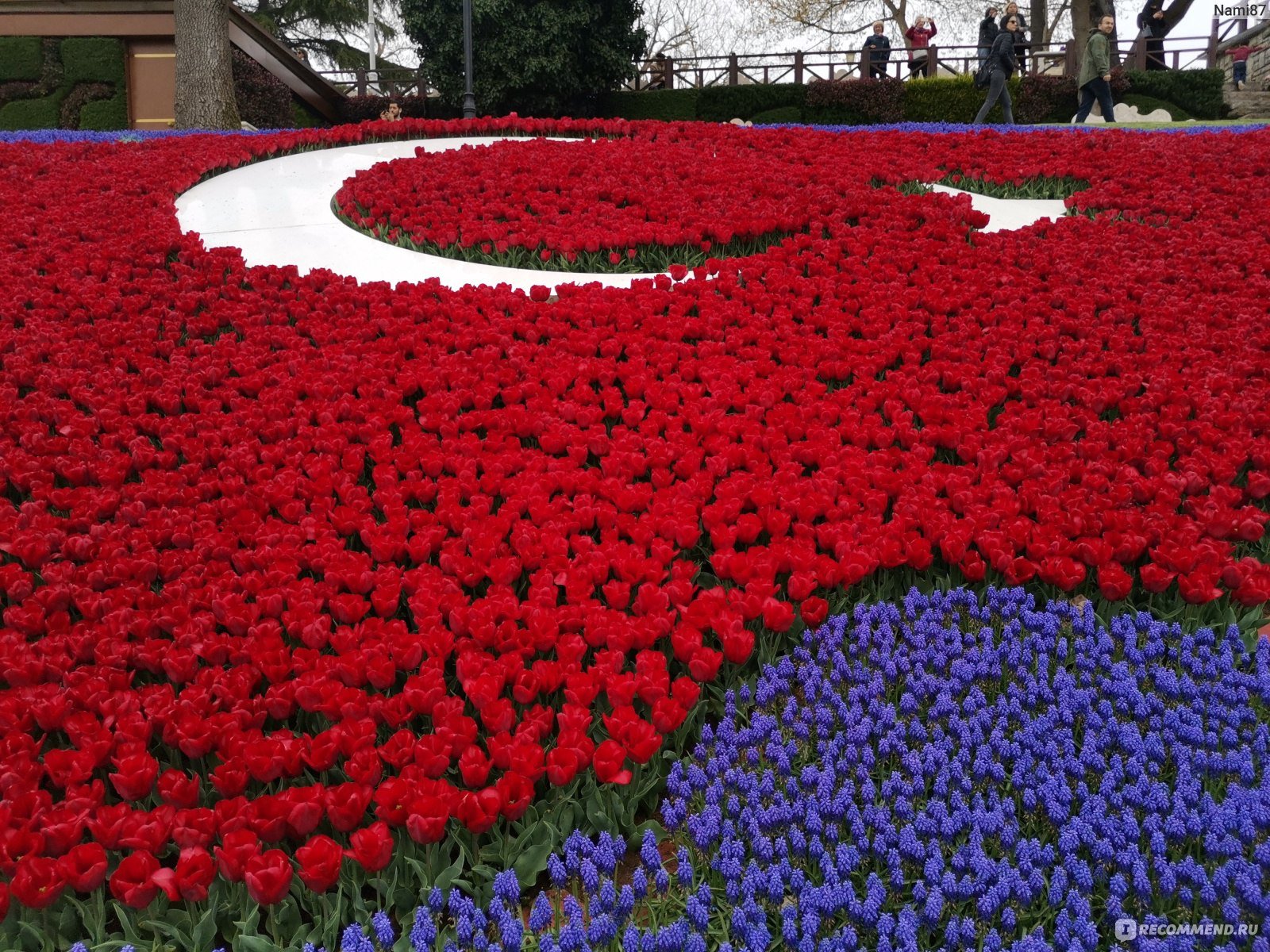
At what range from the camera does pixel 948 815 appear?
239 cm

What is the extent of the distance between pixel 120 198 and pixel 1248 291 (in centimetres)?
787

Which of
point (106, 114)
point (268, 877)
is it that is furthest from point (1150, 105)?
point (268, 877)

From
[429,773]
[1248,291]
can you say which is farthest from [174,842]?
[1248,291]

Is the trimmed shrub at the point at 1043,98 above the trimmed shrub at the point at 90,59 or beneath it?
beneath

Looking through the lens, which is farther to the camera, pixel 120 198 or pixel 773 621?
pixel 120 198

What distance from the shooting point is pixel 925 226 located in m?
6.71

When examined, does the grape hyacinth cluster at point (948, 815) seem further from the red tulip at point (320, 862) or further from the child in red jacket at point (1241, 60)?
the child in red jacket at point (1241, 60)

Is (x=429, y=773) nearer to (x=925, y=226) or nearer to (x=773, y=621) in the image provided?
(x=773, y=621)

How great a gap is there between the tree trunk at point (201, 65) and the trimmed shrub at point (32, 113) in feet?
21.9

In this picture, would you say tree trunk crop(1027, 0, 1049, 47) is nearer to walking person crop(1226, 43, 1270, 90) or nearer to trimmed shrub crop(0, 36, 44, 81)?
walking person crop(1226, 43, 1270, 90)

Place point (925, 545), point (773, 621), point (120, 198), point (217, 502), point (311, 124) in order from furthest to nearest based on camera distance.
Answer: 1. point (311, 124)
2. point (120, 198)
3. point (217, 502)
4. point (925, 545)
5. point (773, 621)

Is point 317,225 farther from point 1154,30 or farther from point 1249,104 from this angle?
point 1154,30

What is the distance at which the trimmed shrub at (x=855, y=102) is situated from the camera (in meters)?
21.8

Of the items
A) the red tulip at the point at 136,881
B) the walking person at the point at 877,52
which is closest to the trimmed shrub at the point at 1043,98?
the walking person at the point at 877,52
